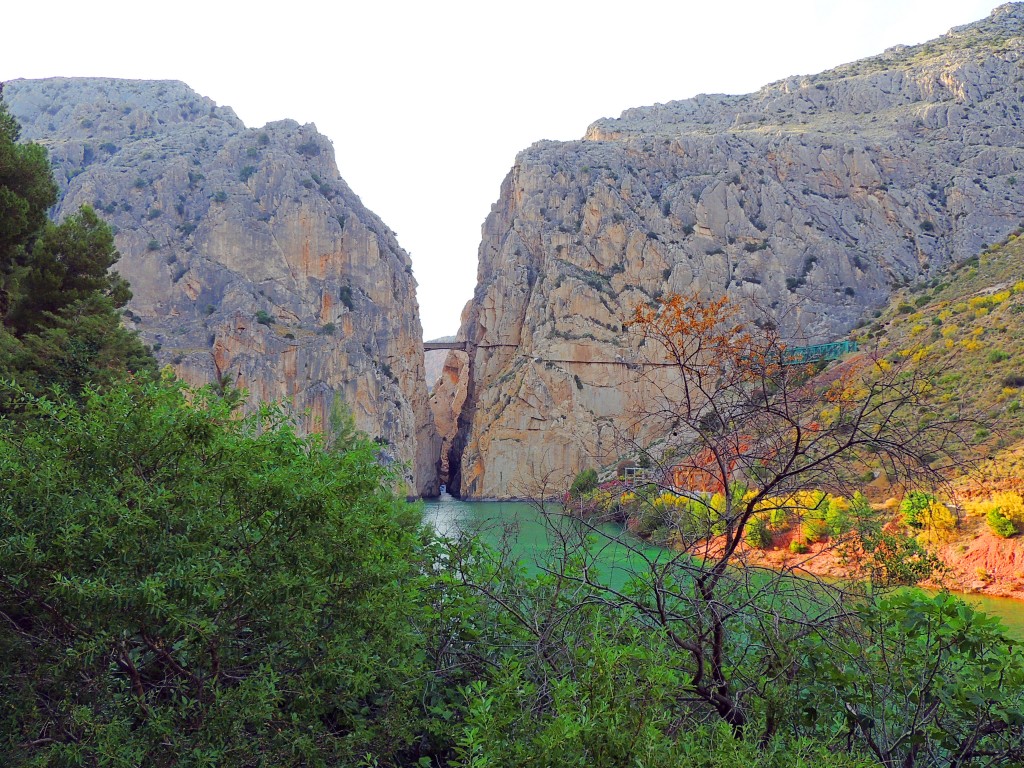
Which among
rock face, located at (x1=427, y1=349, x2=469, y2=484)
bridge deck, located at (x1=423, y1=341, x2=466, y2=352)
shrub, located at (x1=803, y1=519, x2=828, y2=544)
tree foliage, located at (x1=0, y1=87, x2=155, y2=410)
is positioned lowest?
rock face, located at (x1=427, y1=349, x2=469, y2=484)

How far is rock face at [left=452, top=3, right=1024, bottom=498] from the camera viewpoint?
54875 mm

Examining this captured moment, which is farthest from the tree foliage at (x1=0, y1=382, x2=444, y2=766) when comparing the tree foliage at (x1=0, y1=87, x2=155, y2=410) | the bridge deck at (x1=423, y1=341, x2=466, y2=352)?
the bridge deck at (x1=423, y1=341, x2=466, y2=352)

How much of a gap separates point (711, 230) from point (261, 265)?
37596 mm

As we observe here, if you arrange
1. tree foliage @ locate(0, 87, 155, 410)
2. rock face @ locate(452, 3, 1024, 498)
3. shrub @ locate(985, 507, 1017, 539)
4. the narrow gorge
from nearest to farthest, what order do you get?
1. tree foliage @ locate(0, 87, 155, 410)
2. shrub @ locate(985, 507, 1017, 539)
3. the narrow gorge
4. rock face @ locate(452, 3, 1024, 498)

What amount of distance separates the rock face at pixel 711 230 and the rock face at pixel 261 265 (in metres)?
9.22

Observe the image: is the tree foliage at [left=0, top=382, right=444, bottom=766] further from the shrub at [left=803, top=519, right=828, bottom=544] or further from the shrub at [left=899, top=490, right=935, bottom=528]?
the shrub at [left=899, top=490, right=935, bottom=528]

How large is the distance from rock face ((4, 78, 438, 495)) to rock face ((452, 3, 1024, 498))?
9.22m

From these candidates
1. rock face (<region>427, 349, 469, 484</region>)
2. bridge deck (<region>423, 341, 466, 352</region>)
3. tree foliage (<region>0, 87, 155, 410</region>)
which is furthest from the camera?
bridge deck (<region>423, 341, 466, 352</region>)

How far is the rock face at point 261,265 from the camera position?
4872cm

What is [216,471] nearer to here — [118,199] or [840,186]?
[118,199]

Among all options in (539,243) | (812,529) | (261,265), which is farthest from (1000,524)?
(261,265)

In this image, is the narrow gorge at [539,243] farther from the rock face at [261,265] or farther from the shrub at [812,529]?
the shrub at [812,529]

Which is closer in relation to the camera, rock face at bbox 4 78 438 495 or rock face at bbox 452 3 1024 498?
rock face at bbox 4 78 438 495

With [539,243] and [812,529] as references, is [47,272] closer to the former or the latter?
[812,529]
